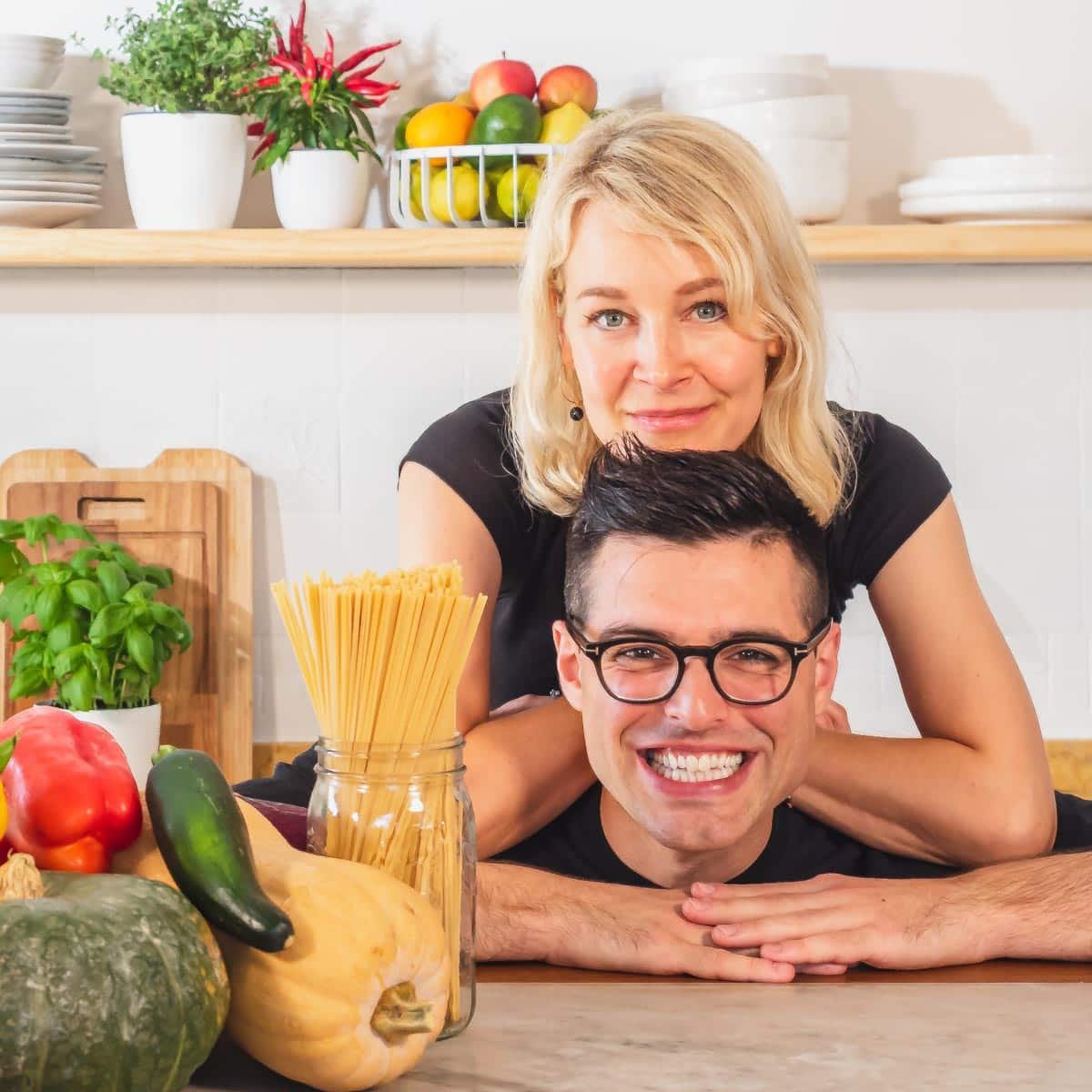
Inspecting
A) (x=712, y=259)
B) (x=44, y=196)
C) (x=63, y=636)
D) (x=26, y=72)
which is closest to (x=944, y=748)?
(x=712, y=259)

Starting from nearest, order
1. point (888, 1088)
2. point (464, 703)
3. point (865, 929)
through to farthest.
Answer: point (888, 1088) → point (865, 929) → point (464, 703)

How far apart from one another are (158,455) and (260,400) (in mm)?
181

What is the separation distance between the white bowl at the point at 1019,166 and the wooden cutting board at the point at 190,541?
116cm

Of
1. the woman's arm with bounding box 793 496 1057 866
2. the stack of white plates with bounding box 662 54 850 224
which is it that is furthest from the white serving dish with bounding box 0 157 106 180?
the woman's arm with bounding box 793 496 1057 866

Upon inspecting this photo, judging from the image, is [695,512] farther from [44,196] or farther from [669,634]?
[44,196]

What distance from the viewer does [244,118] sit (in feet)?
7.56

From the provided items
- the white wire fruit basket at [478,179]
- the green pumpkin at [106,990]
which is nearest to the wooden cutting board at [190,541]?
the white wire fruit basket at [478,179]

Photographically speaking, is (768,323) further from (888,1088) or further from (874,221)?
(874,221)

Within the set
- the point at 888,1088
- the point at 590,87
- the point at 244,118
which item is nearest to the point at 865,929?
the point at 888,1088

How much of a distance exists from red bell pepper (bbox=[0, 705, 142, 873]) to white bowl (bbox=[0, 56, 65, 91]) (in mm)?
1710

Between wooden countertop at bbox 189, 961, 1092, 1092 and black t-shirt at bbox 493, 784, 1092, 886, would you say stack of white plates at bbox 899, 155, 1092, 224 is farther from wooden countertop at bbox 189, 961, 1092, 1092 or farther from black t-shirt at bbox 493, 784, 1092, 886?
wooden countertop at bbox 189, 961, 1092, 1092

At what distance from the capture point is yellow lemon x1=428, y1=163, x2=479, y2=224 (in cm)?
214

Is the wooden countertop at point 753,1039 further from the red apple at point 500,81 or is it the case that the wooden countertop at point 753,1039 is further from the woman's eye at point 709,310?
the red apple at point 500,81

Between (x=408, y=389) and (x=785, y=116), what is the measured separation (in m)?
0.71
